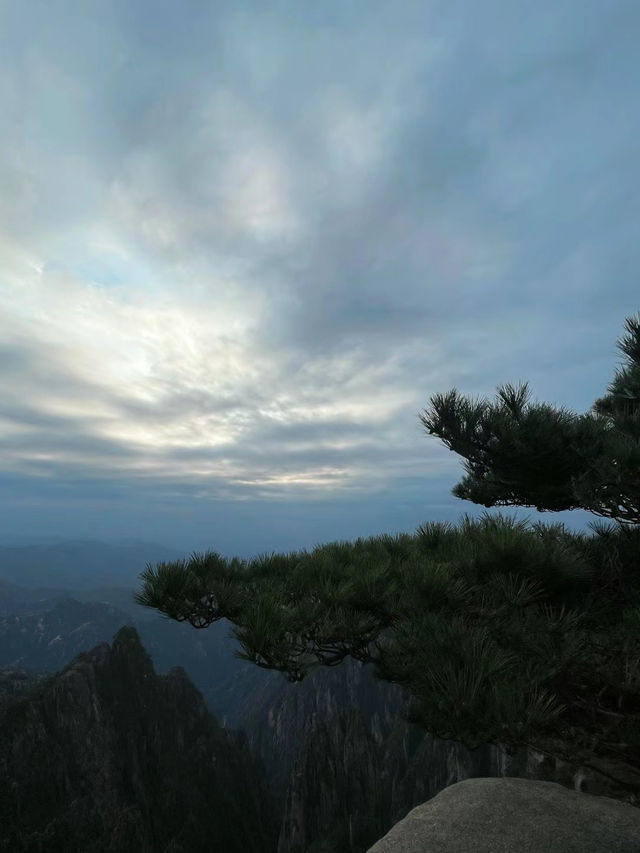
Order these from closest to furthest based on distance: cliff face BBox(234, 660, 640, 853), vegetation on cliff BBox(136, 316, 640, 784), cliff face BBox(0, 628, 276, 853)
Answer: vegetation on cliff BBox(136, 316, 640, 784)
cliff face BBox(234, 660, 640, 853)
cliff face BBox(0, 628, 276, 853)

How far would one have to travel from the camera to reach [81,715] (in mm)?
83812

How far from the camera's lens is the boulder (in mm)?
4469

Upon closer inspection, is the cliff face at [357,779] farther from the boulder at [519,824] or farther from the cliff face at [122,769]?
the boulder at [519,824]

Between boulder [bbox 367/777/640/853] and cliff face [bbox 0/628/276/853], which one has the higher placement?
boulder [bbox 367/777/640/853]

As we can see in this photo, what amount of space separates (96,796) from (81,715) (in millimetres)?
13468

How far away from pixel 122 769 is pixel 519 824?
102m

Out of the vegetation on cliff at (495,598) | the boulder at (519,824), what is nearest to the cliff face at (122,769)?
the vegetation on cliff at (495,598)

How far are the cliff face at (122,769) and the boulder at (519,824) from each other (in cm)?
8663

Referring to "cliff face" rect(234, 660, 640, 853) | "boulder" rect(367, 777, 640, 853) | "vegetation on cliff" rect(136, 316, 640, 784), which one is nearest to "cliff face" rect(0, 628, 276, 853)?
"cliff face" rect(234, 660, 640, 853)

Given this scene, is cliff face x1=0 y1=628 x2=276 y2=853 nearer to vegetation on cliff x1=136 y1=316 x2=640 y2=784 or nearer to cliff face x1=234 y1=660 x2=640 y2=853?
cliff face x1=234 y1=660 x2=640 y2=853

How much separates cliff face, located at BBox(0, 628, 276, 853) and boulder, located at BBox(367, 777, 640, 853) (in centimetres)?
8663

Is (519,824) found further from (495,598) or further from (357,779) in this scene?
(357,779)

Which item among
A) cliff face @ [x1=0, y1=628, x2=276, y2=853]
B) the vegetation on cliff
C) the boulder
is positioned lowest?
cliff face @ [x1=0, y1=628, x2=276, y2=853]

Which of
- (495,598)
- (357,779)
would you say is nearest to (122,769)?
(357,779)
